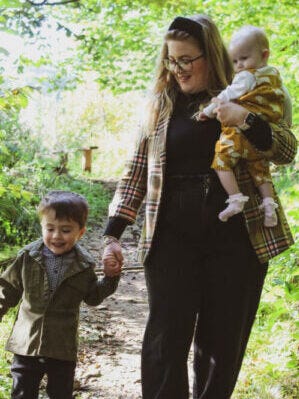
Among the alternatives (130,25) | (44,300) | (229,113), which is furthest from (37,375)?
(130,25)

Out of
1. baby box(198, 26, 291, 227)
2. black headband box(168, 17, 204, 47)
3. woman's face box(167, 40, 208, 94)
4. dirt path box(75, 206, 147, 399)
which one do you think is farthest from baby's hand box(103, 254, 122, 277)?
dirt path box(75, 206, 147, 399)

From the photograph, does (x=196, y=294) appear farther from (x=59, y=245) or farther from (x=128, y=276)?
(x=128, y=276)

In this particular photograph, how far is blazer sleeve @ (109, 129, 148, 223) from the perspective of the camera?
2.42 metres

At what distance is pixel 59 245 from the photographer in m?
2.48

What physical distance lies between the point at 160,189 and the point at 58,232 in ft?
1.75

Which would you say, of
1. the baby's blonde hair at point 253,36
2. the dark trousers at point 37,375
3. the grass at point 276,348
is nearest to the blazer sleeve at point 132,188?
the baby's blonde hair at point 253,36

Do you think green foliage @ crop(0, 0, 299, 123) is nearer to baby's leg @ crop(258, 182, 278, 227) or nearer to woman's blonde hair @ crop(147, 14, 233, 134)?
woman's blonde hair @ crop(147, 14, 233, 134)

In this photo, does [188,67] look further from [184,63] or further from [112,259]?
[112,259]

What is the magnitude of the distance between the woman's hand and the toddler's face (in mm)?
839

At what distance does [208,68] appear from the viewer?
2277 mm

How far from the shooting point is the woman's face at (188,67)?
7.30 feet

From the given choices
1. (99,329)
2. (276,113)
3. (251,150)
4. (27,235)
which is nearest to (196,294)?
(251,150)

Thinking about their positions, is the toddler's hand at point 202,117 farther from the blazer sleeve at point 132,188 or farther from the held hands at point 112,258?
the held hands at point 112,258

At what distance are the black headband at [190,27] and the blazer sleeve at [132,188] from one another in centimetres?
49
